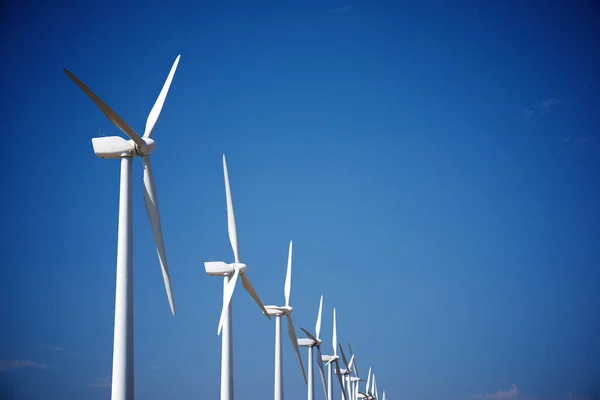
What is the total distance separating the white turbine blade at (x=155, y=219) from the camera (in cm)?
3091

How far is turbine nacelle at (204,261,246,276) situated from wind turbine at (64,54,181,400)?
16.1 metres

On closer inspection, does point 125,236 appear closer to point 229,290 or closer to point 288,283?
point 229,290

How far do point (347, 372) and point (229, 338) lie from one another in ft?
214

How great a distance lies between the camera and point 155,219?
31.3 meters

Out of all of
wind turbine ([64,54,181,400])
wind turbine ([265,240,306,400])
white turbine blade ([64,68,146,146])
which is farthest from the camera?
wind turbine ([265,240,306,400])

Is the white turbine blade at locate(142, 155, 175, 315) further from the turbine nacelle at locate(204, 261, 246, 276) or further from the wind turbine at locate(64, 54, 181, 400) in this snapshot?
the turbine nacelle at locate(204, 261, 246, 276)

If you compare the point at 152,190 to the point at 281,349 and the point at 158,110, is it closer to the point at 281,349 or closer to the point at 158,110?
the point at 158,110

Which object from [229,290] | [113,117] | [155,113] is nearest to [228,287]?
[229,290]

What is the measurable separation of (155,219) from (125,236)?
10.9 ft

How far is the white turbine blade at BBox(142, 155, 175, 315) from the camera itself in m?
30.9

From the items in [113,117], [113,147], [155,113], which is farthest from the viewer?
[155,113]

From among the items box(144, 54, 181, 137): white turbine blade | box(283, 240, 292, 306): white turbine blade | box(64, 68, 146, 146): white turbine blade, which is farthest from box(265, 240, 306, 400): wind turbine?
box(64, 68, 146, 146): white turbine blade

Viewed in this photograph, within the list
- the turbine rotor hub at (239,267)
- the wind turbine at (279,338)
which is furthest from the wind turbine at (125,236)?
the wind turbine at (279,338)

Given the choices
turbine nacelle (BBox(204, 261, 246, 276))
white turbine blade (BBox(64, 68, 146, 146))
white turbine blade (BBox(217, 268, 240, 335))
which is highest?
white turbine blade (BBox(64, 68, 146, 146))
